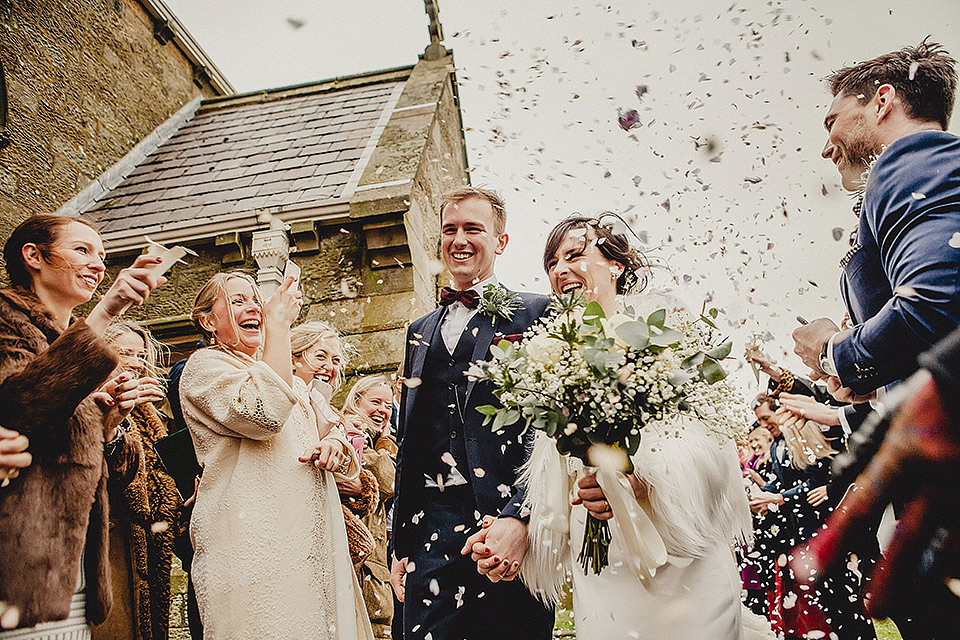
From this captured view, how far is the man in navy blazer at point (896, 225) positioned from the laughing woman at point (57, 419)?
8.55 ft

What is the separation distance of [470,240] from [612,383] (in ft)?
4.18

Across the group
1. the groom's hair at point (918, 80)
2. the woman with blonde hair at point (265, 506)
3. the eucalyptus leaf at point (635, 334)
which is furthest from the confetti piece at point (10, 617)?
the groom's hair at point (918, 80)

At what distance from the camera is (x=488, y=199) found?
3041mm

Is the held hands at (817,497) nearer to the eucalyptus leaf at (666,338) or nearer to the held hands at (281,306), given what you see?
the eucalyptus leaf at (666,338)

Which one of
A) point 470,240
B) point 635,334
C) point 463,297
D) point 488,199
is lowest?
point 635,334

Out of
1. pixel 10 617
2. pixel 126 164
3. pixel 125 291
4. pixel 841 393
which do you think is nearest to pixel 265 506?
pixel 10 617

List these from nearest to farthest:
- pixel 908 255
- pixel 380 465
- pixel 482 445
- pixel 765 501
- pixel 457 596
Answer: pixel 908 255 < pixel 457 596 < pixel 482 445 < pixel 380 465 < pixel 765 501

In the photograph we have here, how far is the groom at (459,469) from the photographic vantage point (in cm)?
238

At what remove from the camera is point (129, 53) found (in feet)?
34.9

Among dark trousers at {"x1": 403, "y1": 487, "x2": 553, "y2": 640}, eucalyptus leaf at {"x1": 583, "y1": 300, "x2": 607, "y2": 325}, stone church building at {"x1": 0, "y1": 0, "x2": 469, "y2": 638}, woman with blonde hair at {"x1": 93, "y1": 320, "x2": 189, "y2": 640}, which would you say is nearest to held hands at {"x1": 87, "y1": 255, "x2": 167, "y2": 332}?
woman with blonde hair at {"x1": 93, "y1": 320, "x2": 189, "y2": 640}

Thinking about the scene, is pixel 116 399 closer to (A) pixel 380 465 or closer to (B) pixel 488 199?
(B) pixel 488 199

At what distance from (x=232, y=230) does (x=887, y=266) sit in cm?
691

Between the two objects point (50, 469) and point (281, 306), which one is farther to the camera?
point (281, 306)

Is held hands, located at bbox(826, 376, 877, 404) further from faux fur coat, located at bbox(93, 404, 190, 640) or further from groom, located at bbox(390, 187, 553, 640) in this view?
faux fur coat, located at bbox(93, 404, 190, 640)
